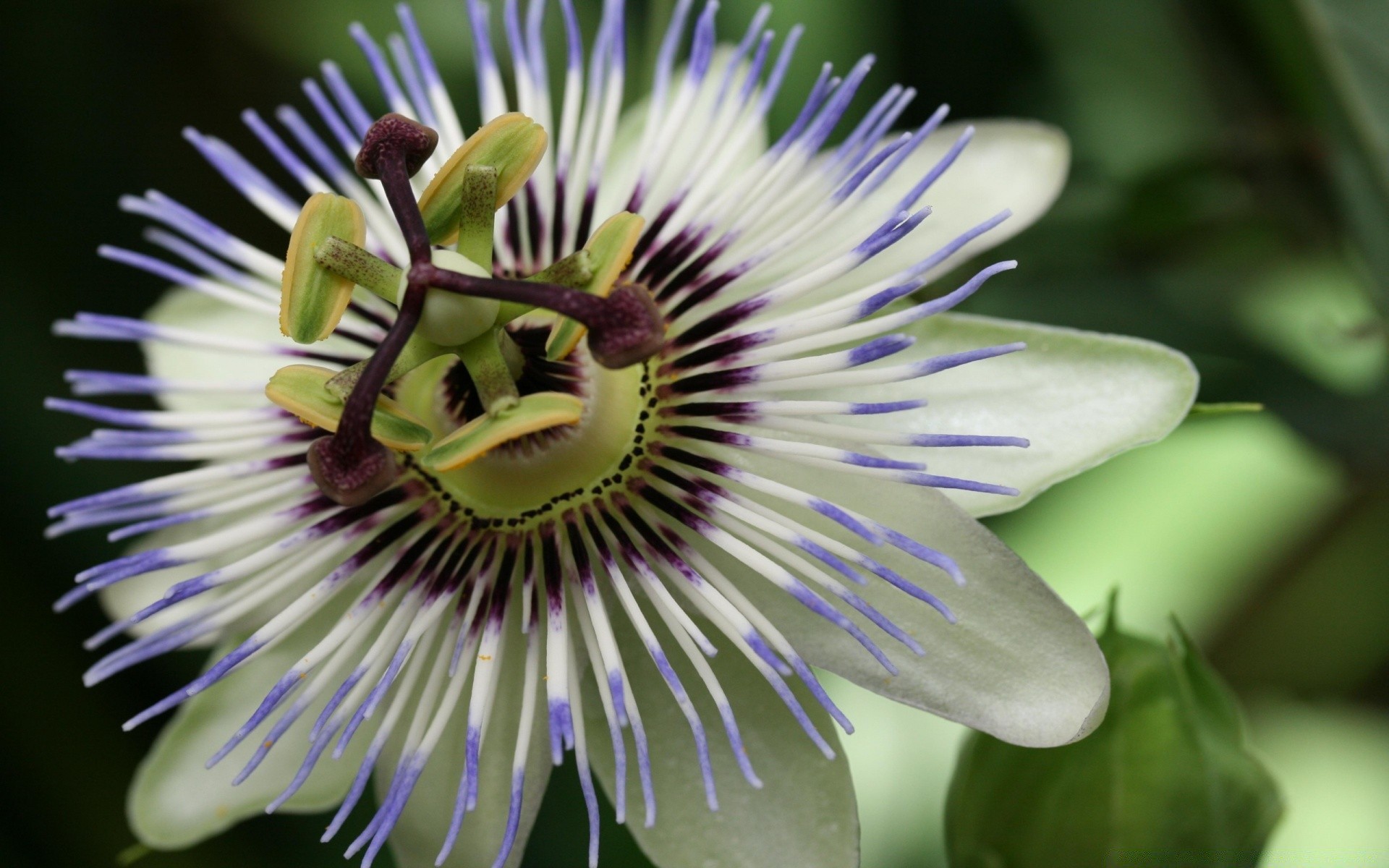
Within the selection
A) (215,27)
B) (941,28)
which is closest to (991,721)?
(941,28)

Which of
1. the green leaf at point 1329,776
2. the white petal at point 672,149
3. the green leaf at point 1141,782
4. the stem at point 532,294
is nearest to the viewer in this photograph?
the stem at point 532,294

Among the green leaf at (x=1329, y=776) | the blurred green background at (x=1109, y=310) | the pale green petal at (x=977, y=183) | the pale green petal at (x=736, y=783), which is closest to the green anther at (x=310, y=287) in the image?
the pale green petal at (x=736, y=783)

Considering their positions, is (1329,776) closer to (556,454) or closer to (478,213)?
(556,454)

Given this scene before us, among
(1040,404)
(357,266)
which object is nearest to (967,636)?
(1040,404)

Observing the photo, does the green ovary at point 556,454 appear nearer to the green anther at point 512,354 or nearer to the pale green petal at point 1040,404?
the green anther at point 512,354

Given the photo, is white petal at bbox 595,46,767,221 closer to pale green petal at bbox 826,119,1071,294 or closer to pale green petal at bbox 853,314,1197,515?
pale green petal at bbox 826,119,1071,294
